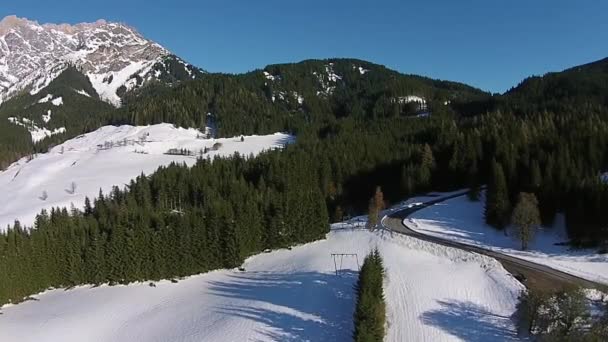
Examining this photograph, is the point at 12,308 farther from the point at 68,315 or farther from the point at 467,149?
the point at 467,149

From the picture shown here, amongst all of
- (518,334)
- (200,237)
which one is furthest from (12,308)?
(518,334)

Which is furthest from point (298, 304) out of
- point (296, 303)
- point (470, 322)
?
point (470, 322)

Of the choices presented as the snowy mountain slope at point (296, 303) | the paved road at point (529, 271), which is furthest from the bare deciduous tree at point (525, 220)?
the snowy mountain slope at point (296, 303)

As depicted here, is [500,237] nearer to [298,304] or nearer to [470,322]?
[470,322]

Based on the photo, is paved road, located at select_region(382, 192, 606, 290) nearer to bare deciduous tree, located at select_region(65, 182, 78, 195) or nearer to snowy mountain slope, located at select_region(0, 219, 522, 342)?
snowy mountain slope, located at select_region(0, 219, 522, 342)

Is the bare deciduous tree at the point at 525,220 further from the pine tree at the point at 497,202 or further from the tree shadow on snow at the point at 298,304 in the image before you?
the tree shadow on snow at the point at 298,304

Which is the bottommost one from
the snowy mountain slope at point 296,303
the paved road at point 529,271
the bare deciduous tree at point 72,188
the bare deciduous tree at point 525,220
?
the snowy mountain slope at point 296,303
